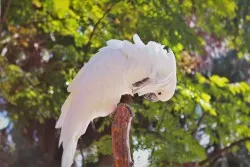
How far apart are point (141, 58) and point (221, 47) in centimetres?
253

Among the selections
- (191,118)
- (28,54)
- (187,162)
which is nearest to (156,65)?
(187,162)

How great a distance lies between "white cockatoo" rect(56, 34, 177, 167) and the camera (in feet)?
5.14

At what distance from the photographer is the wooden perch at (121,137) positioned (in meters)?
1.46

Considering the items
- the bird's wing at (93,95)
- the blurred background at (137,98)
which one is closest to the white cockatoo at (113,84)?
the bird's wing at (93,95)

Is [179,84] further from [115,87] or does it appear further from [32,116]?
[115,87]

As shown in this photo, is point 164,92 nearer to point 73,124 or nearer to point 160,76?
point 160,76

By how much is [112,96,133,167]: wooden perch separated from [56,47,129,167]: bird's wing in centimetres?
9

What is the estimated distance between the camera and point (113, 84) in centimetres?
158

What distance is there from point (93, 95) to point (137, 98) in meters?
1.21

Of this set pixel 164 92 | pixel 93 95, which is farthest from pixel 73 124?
pixel 164 92

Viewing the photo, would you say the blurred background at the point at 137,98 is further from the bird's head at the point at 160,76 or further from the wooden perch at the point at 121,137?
the wooden perch at the point at 121,137

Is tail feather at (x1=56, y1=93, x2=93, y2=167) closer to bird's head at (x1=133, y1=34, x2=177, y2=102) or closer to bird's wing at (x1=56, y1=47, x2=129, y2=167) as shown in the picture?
bird's wing at (x1=56, y1=47, x2=129, y2=167)

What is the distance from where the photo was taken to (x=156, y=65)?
1577mm

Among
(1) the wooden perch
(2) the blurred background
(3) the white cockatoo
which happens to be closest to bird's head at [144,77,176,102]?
(3) the white cockatoo
